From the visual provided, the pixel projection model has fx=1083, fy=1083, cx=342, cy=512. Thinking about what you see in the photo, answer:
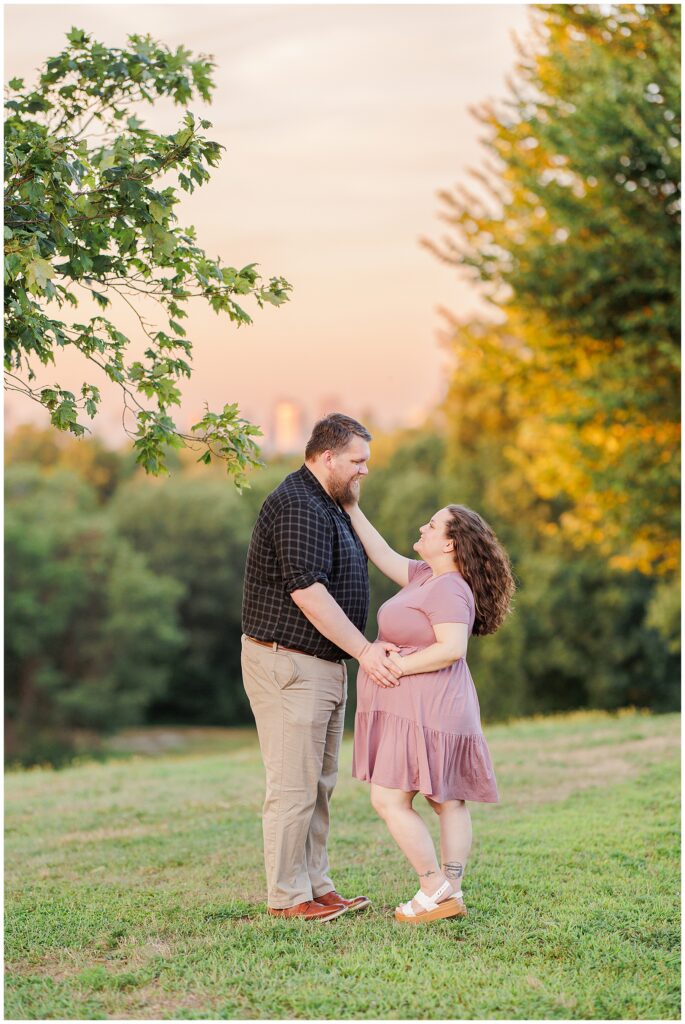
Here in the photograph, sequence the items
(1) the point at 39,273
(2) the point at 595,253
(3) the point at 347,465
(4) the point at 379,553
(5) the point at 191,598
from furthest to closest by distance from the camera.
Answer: (5) the point at 191,598 < (2) the point at 595,253 < (4) the point at 379,553 < (3) the point at 347,465 < (1) the point at 39,273

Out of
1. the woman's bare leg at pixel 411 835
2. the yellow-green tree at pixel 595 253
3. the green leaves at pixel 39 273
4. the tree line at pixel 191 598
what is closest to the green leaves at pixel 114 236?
the green leaves at pixel 39 273

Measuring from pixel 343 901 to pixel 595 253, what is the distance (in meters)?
11.1

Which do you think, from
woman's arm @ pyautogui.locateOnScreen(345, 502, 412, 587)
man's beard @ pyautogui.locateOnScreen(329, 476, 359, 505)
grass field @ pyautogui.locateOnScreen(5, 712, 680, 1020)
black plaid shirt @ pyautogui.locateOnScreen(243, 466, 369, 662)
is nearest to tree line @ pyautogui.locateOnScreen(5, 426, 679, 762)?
grass field @ pyautogui.locateOnScreen(5, 712, 680, 1020)

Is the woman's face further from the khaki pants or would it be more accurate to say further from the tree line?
the tree line

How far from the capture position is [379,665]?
209 inches

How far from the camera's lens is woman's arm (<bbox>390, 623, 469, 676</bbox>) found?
5234 mm

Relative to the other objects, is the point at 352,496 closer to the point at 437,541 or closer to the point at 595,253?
the point at 437,541

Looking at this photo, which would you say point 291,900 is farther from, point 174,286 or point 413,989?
point 174,286

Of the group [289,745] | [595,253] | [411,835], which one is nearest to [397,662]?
[289,745]

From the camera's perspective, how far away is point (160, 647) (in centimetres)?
3675

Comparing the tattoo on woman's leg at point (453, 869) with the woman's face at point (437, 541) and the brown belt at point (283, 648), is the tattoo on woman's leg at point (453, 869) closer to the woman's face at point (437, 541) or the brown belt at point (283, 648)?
the brown belt at point (283, 648)

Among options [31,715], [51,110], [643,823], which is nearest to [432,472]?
[31,715]

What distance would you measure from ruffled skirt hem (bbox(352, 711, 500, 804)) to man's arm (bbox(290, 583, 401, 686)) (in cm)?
26

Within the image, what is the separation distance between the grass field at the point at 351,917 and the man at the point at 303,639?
369 millimetres
